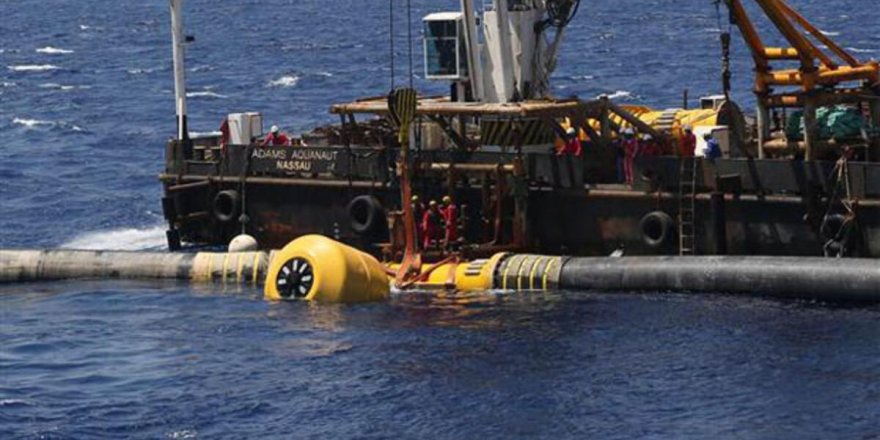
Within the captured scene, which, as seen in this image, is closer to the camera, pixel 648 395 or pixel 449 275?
pixel 648 395

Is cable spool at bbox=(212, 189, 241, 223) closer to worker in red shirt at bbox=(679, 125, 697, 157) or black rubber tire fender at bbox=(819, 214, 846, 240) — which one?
worker in red shirt at bbox=(679, 125, 697, 157)

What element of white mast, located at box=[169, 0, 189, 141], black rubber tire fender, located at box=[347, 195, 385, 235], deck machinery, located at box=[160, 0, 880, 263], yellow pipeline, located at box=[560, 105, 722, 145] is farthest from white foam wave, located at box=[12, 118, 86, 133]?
yellow pipeline, located at box=[560, 105, 722, 145]

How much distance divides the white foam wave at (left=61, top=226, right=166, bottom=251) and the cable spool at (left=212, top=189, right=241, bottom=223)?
362cm

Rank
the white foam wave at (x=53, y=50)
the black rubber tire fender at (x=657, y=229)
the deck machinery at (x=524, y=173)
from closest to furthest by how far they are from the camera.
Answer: the deck machinery at (x=524, y=173), the black rubber tire fender at (x=657, y=229), the white foam wave at (x=53, y=50)

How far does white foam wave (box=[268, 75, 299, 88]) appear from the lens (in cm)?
10157

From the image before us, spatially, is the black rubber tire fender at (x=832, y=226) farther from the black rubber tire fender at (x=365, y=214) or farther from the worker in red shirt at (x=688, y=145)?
the black rubber tire fender at (x=365, y=214)

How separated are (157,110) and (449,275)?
150ft

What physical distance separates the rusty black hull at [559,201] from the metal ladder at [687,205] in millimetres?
141

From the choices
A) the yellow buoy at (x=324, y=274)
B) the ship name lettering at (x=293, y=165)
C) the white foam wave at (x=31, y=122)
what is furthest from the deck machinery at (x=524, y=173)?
the white foam wave at (x=31, y=122)

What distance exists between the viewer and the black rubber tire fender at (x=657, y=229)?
46.8 metres

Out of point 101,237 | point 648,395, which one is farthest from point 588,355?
point 101,237

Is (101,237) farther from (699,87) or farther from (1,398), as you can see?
(699,87)

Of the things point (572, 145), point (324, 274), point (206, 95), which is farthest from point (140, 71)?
point (324, 274)

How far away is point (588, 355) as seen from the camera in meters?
40.7
